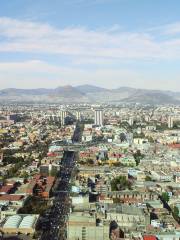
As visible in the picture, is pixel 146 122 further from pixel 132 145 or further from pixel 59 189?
pixel 59 189

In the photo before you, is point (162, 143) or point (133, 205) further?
point (162, 143)

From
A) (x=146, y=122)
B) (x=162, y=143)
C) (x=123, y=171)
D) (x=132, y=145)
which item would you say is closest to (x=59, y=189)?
(x=123, y=171)

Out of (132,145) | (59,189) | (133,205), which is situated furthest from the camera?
(132,145)

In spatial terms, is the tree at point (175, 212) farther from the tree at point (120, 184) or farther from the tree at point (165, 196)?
the tree at point (120, 184)

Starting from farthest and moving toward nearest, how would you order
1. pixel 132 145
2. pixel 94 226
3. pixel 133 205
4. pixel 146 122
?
pixel 146 122 → pixel 132 145 → pixel 133 205 → pixel 94 226

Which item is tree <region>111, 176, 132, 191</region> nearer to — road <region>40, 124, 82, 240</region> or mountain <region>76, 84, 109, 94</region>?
road <region>40, 124, 82, 240</region>

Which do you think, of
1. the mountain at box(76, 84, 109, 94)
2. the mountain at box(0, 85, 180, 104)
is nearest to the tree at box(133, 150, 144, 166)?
the mountain at box(0, 85, 180, 104)
